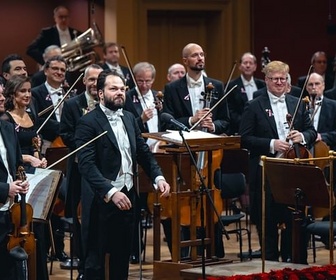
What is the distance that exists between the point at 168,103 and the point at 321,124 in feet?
4.68

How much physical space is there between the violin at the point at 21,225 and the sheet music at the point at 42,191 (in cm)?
31

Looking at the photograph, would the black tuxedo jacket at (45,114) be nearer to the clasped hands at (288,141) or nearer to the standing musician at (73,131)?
the standing musician at (73,131)

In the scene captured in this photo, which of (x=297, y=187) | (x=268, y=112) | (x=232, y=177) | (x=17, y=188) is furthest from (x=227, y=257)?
(x=17, y=188)

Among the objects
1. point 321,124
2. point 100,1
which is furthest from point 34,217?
point 100,1

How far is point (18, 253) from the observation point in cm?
604

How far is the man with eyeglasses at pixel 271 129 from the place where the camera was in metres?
7.86

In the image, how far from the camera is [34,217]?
6.44m

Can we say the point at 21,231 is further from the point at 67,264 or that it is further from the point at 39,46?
the point at 39,46

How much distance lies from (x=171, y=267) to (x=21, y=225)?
1.66 m

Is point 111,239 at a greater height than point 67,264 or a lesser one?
greater

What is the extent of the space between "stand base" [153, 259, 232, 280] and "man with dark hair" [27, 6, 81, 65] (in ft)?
14.1

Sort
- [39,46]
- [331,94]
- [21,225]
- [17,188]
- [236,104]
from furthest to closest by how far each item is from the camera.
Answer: [39,46] < [236,104] < [331,94] < [21,225] < [17,188]

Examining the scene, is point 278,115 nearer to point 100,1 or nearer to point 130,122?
point 130,122

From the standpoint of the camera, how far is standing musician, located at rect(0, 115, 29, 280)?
5996 millimetres
